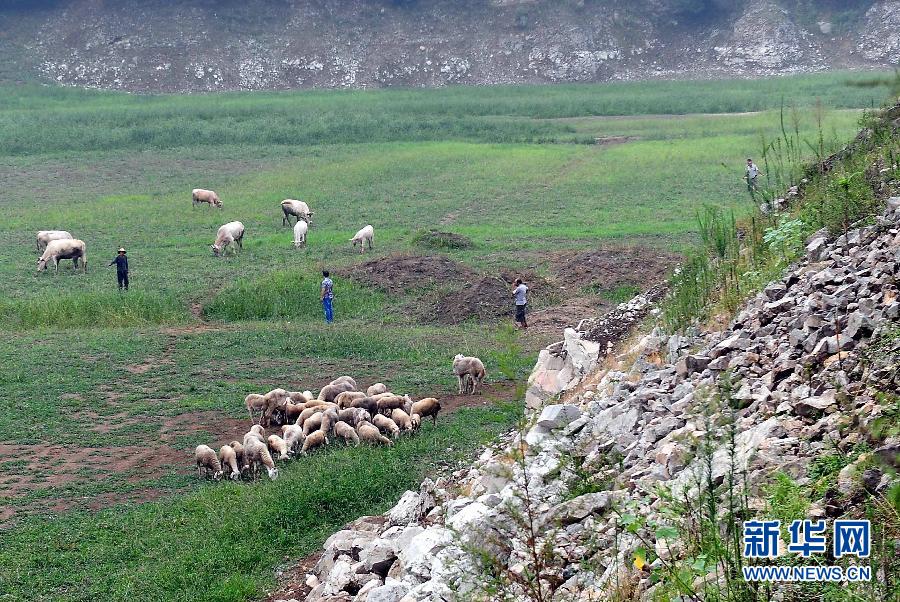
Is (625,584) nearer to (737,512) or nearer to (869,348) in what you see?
(737,512)

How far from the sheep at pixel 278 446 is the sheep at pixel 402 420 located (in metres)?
1.69

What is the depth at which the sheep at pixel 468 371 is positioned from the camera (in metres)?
18.0

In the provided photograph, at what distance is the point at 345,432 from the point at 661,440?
804cm

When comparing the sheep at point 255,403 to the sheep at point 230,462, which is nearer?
the sheep at point 230,462

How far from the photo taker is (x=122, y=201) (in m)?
39.1

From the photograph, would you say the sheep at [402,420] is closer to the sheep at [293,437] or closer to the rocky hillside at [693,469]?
the sheep at [293,437]

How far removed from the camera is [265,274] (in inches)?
1076

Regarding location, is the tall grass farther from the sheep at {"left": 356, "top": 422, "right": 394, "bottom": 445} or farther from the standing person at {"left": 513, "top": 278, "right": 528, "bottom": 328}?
the sheep at {"left": 356, "top": 422, "right": 394, "bottom": 445}

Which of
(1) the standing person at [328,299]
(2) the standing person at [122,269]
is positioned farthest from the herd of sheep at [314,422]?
(2) the standing person at [122,269]

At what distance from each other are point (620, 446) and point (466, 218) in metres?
26.9

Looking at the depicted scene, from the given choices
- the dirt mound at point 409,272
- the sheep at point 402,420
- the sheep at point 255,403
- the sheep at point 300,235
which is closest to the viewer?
the sheep at point 402,420

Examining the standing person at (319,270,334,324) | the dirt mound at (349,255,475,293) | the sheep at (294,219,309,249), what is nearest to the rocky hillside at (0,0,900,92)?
the sheep at (294,219,309,249)

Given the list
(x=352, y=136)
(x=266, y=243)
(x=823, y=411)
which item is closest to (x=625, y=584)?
(x=823, y=411)

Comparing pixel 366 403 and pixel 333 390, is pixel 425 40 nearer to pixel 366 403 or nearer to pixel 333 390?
pixel 333 390
